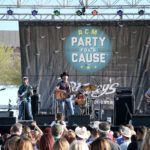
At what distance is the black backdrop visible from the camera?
14961 millimetres

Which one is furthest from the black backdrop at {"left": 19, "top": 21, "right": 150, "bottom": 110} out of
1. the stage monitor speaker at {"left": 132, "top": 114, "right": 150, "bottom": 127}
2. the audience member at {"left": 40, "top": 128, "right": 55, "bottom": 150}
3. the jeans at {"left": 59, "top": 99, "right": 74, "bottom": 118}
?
the audience member at {"left": 40, "top": 128, "right": 55, "bottom": 150}

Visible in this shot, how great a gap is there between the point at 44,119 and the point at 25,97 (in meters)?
1.62

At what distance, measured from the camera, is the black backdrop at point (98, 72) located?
49.1 feet

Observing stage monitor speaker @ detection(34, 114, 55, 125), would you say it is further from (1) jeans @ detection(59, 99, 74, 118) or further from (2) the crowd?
(2) the crowd

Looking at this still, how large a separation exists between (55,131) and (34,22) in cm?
940

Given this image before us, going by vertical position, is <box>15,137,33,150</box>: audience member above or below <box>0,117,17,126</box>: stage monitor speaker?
above

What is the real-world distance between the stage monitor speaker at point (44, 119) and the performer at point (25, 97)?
1.27 m

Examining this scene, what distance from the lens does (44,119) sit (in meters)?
10.9

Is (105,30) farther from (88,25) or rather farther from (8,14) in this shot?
(8,14)

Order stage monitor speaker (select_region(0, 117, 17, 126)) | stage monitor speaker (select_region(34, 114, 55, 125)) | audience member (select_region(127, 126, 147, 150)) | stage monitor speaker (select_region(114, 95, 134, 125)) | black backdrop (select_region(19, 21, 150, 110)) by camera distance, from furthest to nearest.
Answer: black backdrop (select_region(19, 21, 150, 110)) → stage monitor speaker (select_region(114, 95, 134, 125)) → stage monitor speaker (select_region(34, 114, 55, 125)) → stage monitor speaker (select_region(0, 117, 17, 126)) → audience member (select_region(127, 126, 147, 150))

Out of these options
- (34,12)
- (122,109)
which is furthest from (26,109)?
(34,12)

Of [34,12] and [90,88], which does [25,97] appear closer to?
[90,88]

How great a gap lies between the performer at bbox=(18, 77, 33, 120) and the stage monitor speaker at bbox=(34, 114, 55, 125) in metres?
1.27

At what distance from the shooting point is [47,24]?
49.2ft
